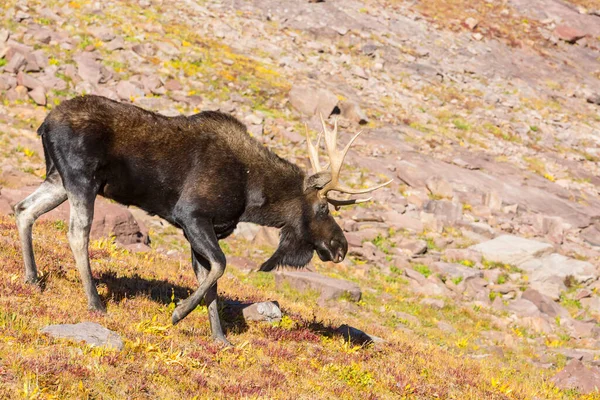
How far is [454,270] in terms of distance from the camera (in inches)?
874

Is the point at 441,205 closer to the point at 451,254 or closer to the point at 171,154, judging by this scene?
the point at 451,254

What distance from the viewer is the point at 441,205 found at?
1054 inches

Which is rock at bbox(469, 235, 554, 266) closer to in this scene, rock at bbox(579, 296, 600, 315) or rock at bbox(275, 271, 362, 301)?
rock at bbox(579, 296, 600, 315)

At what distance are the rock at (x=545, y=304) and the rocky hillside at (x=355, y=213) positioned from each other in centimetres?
6

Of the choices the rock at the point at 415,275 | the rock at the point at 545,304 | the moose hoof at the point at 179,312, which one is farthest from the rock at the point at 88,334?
the rock at the point at 545,304

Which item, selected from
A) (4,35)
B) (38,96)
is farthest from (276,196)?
(4,35)

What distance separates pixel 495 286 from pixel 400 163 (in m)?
9.49

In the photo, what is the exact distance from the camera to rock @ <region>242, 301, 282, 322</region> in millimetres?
10820

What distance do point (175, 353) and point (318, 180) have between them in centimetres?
361

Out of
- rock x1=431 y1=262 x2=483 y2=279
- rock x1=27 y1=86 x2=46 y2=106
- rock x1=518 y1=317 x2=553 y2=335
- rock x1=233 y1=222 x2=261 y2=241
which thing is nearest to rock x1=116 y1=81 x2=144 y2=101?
rock x1=27 y1=86 x2=46 y2=106

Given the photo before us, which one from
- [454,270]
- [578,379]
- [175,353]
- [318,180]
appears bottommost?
[454,270]

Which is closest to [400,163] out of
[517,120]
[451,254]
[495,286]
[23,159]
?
[451,254]

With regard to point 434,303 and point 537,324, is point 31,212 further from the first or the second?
point 537,324

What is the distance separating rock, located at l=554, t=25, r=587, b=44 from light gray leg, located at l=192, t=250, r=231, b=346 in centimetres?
5206
